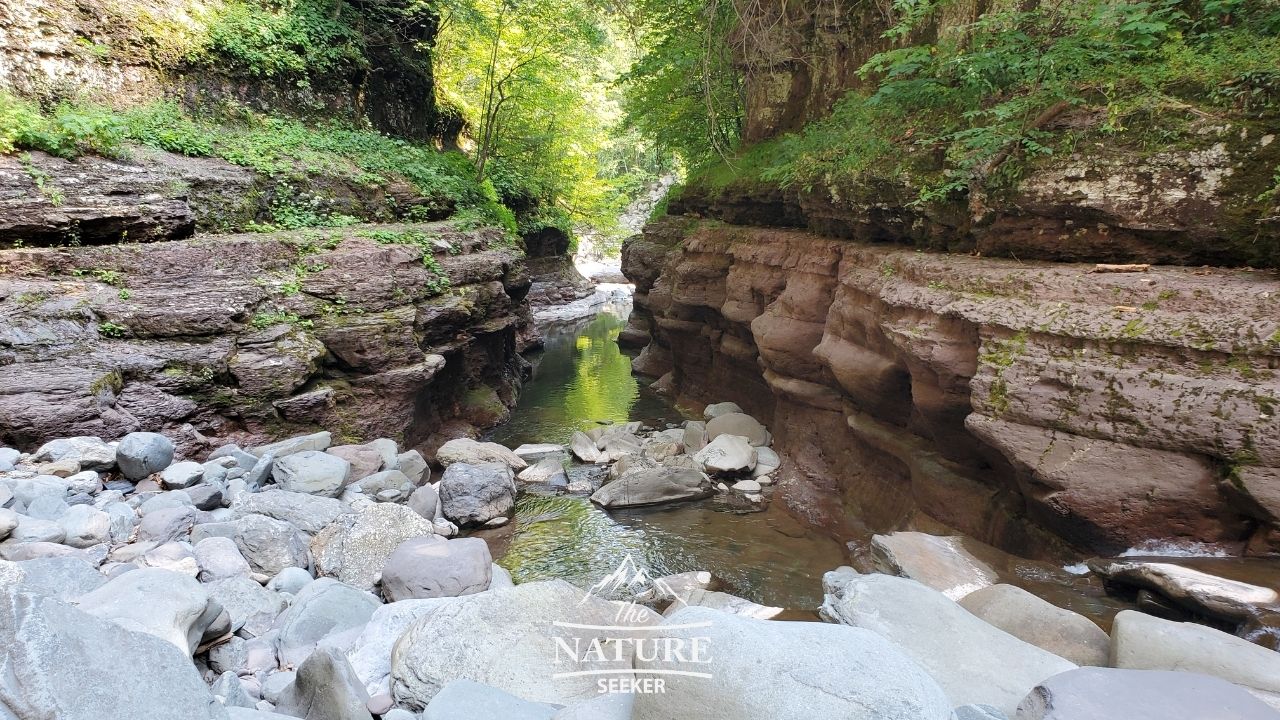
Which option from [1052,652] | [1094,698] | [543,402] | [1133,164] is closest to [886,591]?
[1052,652]

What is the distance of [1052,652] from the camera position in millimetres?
3508

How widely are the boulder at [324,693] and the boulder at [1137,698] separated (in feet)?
9.23

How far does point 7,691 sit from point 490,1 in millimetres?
16690

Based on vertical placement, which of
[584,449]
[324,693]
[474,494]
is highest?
[324,693]

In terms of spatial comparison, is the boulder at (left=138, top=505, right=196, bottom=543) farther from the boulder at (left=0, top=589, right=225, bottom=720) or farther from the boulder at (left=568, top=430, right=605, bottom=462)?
the boulder at (left=568, top=430, right=605, bottom=462)

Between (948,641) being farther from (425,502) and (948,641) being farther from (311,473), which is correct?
(311,473)

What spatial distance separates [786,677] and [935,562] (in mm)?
3004

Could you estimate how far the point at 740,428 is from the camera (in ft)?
34.8

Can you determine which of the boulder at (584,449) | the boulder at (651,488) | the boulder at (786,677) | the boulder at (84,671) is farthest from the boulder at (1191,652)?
the boulder at (584,449)

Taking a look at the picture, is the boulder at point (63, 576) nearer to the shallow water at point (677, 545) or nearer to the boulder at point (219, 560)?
the boulder at point (219, 560)

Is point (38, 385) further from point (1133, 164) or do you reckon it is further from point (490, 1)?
point (490, 1)

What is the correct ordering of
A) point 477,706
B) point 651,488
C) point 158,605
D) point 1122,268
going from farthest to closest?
point 651,488
point 1122,268
point 158,605
point 477,706

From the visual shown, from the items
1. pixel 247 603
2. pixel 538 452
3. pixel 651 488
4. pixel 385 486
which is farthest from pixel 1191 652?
pixel 538 452

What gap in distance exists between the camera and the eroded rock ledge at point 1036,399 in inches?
159
